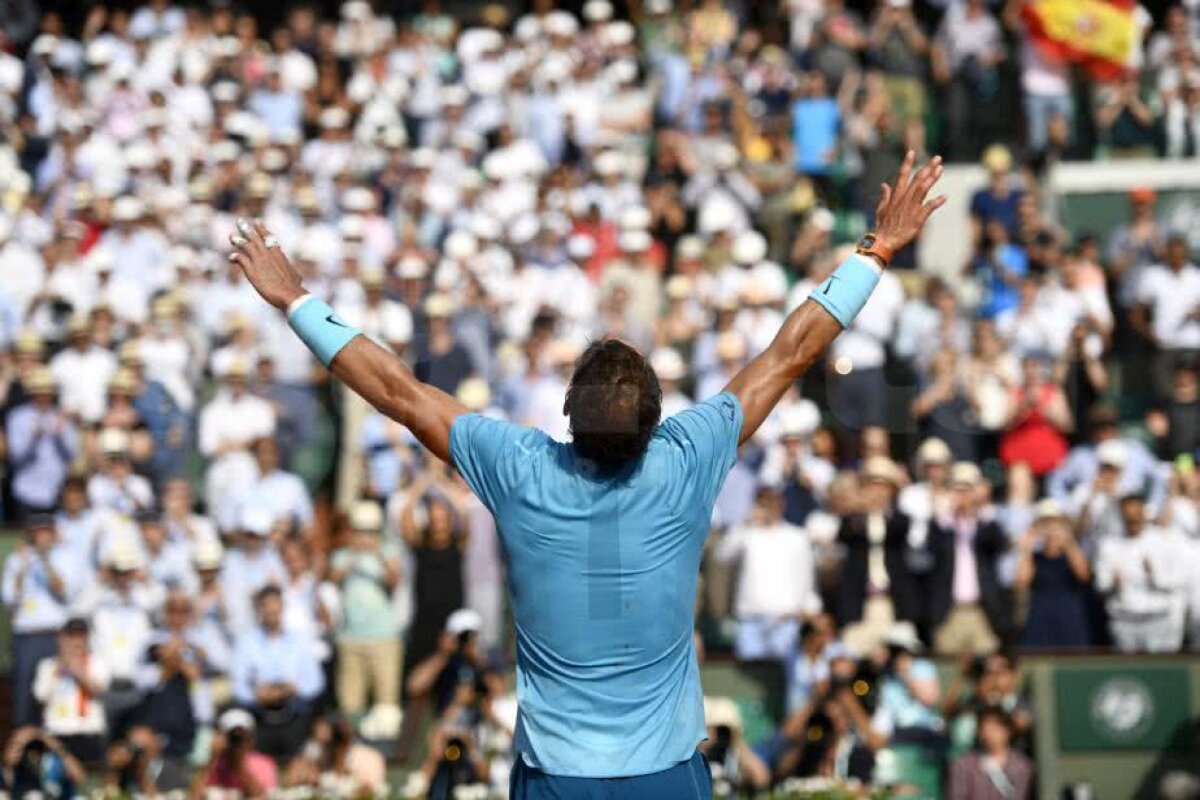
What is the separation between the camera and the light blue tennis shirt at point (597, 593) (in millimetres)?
5141

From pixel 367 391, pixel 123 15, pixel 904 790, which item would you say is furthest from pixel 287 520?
pixel 367 391

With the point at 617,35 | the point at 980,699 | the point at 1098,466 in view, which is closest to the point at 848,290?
the point at 980,699

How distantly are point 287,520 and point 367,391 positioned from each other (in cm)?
1077

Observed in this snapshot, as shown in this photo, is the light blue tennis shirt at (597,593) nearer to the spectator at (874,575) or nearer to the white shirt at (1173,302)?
the spectator at (874,575)

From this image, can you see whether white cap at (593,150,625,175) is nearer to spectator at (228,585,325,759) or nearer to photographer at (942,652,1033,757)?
spectator at (228,585,325,759)

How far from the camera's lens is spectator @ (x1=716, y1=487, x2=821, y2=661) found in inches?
601

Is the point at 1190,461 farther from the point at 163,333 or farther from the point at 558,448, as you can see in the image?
the point at 558,448

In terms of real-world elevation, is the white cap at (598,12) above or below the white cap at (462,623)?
above

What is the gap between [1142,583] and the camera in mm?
15562

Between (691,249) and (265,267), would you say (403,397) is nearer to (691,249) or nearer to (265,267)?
(265,267)

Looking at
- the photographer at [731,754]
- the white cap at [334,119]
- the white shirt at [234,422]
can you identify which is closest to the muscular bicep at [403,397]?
the photographer at [731,754]

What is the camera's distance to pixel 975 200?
19.4m

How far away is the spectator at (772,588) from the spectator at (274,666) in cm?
267

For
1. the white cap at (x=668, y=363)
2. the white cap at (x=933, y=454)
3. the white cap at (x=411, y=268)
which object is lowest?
the white cap at (x=933, y=454)
